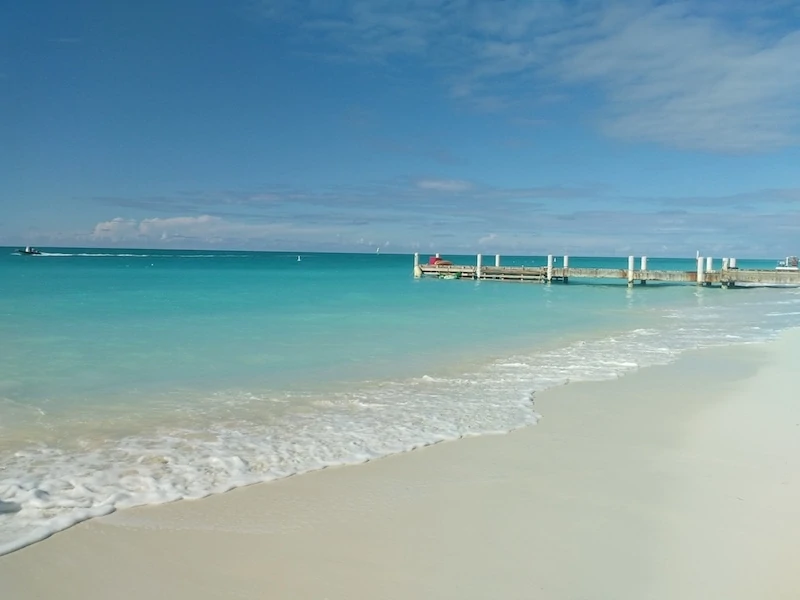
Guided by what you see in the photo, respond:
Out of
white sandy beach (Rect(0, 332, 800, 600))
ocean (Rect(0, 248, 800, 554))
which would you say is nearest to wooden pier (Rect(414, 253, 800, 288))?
ocean (Rect(0, 248, 800, 554))

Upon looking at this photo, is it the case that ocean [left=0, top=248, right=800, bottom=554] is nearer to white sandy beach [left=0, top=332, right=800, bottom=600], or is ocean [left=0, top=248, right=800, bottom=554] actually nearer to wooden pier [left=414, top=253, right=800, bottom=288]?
white sandy beach [left=0, top=332, right=800, bottom=600]

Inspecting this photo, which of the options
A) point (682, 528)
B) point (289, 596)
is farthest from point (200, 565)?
point (682, 528)

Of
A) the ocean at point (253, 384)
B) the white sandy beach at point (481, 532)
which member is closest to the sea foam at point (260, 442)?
the ocean at point (253, 384)

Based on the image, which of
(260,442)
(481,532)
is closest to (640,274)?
(260,442)

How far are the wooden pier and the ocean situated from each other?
19586 millimetres

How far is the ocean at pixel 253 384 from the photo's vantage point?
569 cm

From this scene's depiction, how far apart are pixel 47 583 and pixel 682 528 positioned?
4181 millimetres

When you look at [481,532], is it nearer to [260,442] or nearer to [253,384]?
[260,442]

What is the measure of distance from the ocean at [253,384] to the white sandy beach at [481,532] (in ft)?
1.62

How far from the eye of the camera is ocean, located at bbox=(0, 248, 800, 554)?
5691 mm

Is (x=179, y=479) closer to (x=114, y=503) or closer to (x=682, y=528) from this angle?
(x=114, y=503)

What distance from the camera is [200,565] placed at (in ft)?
12.9

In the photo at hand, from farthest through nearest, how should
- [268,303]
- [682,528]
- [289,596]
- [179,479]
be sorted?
[268,303] < [179,479] < [682,528] < [289,596]

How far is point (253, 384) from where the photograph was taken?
10.2m
